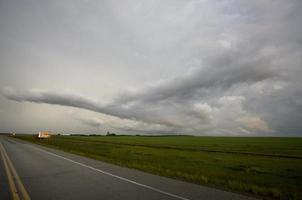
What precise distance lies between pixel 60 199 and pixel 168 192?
3497 mm

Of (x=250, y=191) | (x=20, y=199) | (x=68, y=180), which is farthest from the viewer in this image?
(x=68, y=180)

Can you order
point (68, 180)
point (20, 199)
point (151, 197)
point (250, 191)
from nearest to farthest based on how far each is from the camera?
point (20, 199) < point (151, 197) < point (250, 191) < point (68, 180)

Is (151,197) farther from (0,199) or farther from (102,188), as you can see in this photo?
(0,199)

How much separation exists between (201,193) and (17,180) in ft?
24.6

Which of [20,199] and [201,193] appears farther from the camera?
[201,193]

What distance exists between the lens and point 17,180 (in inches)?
416

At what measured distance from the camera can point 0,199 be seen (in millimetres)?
7406

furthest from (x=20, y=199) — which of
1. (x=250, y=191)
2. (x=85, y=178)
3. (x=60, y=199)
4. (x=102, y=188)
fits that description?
(x=250, y=191)

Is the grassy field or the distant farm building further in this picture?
the distant farm building

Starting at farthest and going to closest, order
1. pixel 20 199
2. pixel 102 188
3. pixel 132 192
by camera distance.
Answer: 1. pixel 102 188
2. pixel 132 192
3. pixel 20 199

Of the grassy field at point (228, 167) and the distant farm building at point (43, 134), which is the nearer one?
the grassy field at point (228, 167)

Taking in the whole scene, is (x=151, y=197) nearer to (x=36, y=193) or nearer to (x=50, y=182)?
(x=36, y=193)

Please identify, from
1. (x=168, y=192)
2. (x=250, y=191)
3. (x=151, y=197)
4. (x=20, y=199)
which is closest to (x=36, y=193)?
(x=20, y=199)

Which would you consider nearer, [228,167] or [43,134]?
[228,167]
